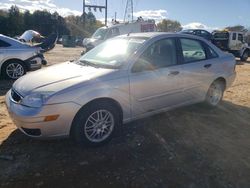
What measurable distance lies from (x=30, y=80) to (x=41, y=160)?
3.93ft

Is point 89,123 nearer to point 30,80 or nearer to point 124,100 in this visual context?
point 124,100

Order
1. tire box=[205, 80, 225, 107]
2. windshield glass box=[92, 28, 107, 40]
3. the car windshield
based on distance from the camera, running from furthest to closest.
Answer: windshield glass box=[92, 28, 107, 40]
tire box=[205, 80, 225, 107]
the car windshield

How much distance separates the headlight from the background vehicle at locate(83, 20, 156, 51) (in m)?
13.9

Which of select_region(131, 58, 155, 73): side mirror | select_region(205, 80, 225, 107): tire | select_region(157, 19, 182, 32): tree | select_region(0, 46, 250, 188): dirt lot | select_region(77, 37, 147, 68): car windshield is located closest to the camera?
select_region(0, 46, 250, 188): dirt lot

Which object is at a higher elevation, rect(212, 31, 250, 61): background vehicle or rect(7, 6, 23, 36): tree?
rect(7, 6, 23, 36): tree

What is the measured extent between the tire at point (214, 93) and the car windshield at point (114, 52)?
2040 millimetres

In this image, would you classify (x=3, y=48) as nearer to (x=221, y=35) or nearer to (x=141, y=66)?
(x=141, y=66)

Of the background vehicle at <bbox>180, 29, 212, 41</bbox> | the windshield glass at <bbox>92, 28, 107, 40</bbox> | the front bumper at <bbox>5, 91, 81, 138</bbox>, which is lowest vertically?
the front bumper at <bbox>5, 91, 81, 138</bbox>

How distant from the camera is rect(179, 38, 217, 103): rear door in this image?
537 centimetres

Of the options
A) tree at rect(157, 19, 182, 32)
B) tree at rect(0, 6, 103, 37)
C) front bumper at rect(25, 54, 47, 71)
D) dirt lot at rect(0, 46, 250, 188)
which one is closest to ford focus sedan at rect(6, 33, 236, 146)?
dirt lot at rect(0, 46, 250, 188)

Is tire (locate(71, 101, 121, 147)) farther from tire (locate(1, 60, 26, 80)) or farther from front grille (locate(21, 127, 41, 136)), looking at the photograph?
tire (locate(1, 60, 26, 80))

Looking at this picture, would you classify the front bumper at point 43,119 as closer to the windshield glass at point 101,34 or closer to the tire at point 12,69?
the tire at point 12,69

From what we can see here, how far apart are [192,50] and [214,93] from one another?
1208 mm

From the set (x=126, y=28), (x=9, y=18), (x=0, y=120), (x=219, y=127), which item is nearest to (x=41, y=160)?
(x=0, y=120)
